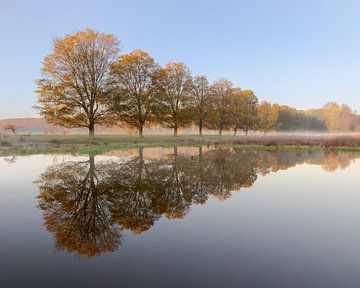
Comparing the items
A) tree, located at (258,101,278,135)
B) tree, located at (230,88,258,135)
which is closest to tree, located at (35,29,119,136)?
tree, located at (230,88,258,135)

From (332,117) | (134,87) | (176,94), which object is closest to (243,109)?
(176,94)

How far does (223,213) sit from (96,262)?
3608mm

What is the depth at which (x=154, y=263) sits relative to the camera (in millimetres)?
3953

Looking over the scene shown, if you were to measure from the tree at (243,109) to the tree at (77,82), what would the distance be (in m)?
35.9

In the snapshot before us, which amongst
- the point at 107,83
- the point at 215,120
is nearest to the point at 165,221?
the point at 107,83

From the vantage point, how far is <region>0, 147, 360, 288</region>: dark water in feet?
11.9

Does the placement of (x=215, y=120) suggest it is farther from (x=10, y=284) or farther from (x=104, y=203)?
(x=10, y=284)

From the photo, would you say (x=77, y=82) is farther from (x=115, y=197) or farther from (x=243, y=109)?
(x=243, y=109)

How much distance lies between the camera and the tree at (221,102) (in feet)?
194

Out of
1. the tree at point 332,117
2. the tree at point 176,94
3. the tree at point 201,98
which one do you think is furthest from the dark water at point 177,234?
the tree at point 332,117

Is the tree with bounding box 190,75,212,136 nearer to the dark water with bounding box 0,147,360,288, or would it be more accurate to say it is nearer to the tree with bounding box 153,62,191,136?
the tree with bounding box 153,62,191,136

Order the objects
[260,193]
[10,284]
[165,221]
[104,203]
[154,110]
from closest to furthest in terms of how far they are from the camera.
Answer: [10,284], [165,221], [104,203], [260,193], [154,110]

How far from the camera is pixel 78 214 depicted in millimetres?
6180

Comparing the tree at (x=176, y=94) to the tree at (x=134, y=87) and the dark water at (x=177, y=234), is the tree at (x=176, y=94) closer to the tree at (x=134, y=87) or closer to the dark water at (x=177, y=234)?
the tree at (x=134, y=87)
